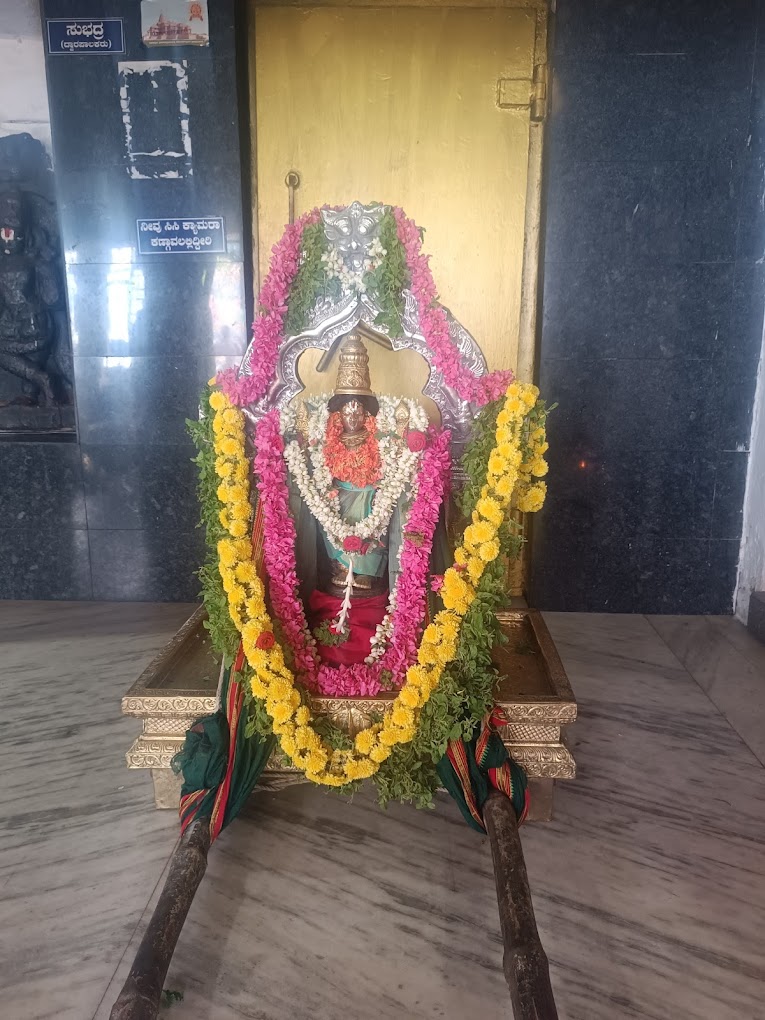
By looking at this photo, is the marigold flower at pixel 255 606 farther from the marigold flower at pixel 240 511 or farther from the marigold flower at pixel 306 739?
the marigold flower at pixel 306 739

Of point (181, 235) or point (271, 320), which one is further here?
point (181, 235)

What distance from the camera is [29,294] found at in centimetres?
451

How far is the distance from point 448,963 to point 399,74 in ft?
14.7

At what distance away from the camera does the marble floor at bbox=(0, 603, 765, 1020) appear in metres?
1.73

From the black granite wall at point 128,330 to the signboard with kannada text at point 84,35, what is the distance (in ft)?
0.13

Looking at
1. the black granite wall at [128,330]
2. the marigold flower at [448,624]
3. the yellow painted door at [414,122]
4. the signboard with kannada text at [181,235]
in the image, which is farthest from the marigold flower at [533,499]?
the signboard with kannada text at [181,235]

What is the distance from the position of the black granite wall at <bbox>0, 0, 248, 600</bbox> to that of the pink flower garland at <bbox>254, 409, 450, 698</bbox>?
6.72ft

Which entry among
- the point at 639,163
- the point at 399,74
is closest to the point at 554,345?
the point at 639,163

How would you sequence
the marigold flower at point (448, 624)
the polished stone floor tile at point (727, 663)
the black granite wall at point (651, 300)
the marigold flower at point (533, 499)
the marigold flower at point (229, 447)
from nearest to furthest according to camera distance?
the marigold flower at point (448, 624)
the marigold flower at point (229, 447)
the marigold flower at point (533, 499)
the polished stone floor tile at point (727, 663)
the black granite wall at point (651, 300)

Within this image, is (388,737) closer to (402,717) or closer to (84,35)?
(402,717)

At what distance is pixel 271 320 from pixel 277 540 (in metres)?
0.83

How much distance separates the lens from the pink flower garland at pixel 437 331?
246 cm

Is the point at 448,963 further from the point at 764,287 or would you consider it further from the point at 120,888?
the point at 764,287

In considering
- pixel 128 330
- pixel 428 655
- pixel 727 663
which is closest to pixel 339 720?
pixel 428 655
